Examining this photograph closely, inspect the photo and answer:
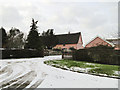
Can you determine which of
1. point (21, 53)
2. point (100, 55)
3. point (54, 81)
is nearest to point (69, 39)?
point (21, 53)

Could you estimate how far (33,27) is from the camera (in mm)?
26984

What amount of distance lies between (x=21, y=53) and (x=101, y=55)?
15.3 metres

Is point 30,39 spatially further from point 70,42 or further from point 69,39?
point 69,39

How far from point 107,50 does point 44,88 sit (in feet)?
34.4

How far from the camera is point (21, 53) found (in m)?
21.6

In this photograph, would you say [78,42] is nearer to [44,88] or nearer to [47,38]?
[47,38]

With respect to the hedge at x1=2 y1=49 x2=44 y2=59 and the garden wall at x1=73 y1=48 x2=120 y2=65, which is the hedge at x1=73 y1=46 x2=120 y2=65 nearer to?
the garden wall at x1=73 y1=48 x2=120 y2=65

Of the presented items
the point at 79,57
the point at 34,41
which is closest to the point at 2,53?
the point at 34,41

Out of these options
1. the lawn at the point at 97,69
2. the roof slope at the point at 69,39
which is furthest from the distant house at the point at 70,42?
the lawn at the point at 97,69

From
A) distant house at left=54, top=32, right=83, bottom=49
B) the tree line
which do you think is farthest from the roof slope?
the tree line

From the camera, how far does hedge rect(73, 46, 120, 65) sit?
12117 mm

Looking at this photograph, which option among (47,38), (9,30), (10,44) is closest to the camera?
(10,44)

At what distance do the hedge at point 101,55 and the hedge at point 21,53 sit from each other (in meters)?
10.7

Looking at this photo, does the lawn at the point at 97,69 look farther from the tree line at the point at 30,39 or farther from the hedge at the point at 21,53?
the tree line at the point at 30,39
